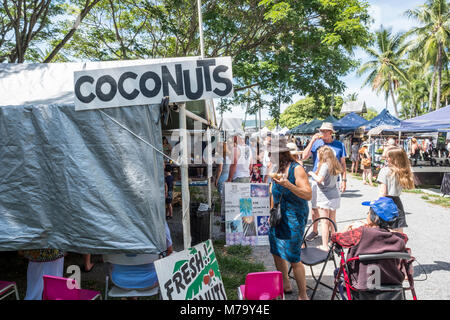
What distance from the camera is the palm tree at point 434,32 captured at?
2555 centimetres

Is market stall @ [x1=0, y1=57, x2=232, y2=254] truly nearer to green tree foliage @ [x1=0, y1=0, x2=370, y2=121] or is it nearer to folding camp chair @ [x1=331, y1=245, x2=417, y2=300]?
folding camp chair @ [x1=331, y1=245, x2=417, y2=300]

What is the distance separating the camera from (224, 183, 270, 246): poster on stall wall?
4.97 meters

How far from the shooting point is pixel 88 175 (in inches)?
110

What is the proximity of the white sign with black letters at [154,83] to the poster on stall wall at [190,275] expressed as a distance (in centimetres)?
166

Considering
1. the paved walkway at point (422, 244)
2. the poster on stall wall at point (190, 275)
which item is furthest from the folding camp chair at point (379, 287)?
the poster on stall wall at point (190, 275)

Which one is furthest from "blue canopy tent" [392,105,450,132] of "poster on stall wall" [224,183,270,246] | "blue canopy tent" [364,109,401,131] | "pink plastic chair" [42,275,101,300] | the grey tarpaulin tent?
"pink plastic chair" [42,275,101,300]

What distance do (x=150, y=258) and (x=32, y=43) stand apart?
11.7 metres

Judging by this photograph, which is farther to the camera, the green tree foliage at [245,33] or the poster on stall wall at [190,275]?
the green tree foliage at [245,33]

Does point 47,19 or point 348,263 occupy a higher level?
point 47,19

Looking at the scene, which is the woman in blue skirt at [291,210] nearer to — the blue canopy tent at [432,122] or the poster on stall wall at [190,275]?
the poster on stall wall at [190,275]

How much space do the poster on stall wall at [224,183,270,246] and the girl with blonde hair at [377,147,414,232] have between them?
197 cm

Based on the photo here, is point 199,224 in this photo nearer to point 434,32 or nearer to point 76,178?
point 76,178
